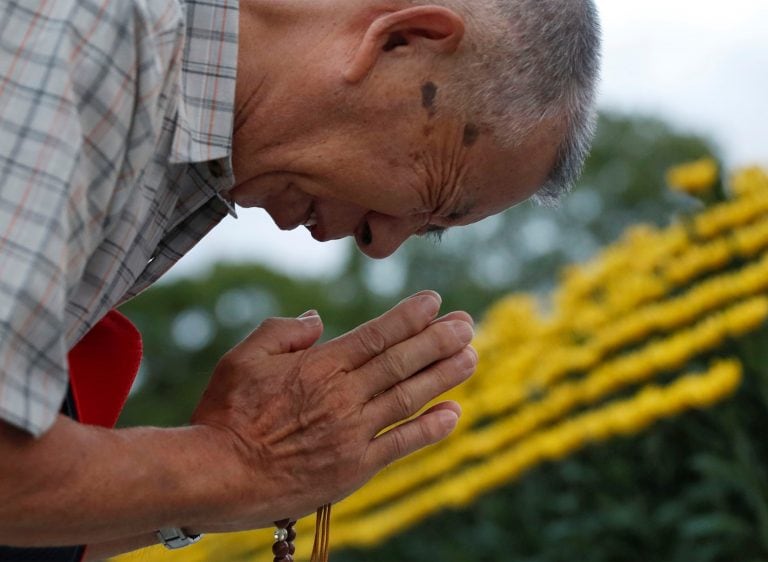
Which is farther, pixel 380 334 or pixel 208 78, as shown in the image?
pixel 380 334

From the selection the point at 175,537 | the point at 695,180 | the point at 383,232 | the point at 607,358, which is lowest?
the point at 175,537

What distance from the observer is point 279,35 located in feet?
4.99

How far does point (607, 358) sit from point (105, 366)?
335cm

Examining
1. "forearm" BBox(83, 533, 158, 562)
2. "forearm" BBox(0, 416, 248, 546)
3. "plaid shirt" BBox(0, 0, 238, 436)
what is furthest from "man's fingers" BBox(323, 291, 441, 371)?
"forearm" BBox(83, 533, 158, 562)

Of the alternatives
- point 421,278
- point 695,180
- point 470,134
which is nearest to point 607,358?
point 695,180

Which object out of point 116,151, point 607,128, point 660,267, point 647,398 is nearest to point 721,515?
point 647,398

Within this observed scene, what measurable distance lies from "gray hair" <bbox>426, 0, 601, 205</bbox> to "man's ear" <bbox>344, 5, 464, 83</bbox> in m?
0.03

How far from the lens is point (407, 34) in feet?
5.00

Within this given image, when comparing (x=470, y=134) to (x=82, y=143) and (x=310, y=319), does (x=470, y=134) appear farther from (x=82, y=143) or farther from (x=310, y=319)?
(x=82, y=143)

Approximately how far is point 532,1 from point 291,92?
1.09 feet

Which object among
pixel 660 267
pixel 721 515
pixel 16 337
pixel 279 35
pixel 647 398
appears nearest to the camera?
pixel 16 337

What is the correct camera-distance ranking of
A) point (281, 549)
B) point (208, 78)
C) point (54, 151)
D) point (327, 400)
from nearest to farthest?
point (54, 151)
point (208, 78)
point (327, 400)
point (281, 549)

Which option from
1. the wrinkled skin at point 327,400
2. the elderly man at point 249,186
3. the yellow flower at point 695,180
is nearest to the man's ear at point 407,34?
the elderly man at point 249,186

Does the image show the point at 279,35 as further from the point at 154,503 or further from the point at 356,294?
the point at 356,294
